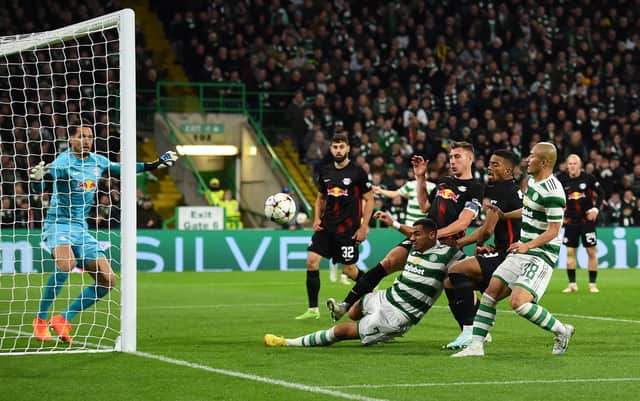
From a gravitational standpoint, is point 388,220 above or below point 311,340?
above

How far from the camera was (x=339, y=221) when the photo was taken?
42.4 ft

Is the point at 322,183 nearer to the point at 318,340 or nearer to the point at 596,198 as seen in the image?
the point at 318,340

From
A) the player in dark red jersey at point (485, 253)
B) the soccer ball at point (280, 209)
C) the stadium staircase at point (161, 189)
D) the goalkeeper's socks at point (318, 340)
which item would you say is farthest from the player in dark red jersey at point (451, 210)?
the stadium staircase at point (161, 189)

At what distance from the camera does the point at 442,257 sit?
941cm

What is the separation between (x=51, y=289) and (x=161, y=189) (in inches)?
689

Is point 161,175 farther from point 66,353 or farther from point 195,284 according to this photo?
point 66,353

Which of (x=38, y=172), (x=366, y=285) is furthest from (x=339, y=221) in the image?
(x=38, y=172)

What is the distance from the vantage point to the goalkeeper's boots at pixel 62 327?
1009 centimetres

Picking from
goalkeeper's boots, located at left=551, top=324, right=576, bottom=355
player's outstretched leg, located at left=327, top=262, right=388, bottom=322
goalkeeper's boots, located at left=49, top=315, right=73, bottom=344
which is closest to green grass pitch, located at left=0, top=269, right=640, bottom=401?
goalkeeper's boots, located at left=551, top=324, right=576, bottom=355

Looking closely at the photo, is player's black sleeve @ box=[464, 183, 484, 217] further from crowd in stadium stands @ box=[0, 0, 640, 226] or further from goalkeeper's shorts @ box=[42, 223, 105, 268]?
crowd in stadium stands @ box=[0, 0, 640, 226]

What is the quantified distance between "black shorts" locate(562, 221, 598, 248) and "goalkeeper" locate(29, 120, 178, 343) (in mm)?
9308

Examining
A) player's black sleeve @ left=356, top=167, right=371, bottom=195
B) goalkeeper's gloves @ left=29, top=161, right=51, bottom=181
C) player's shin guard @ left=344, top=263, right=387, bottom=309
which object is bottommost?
player's shin guard @ left=344, top=263, right=387, bottom=309

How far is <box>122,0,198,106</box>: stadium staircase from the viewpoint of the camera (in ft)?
97.0

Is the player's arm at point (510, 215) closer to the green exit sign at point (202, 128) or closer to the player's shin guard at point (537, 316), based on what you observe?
the player's shin guard at point (537, 316)
